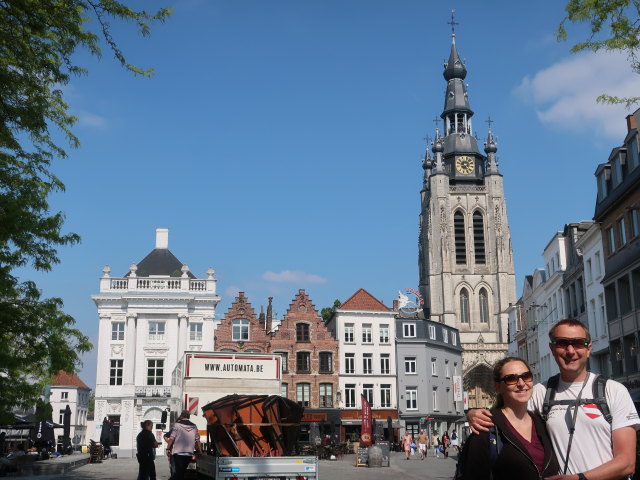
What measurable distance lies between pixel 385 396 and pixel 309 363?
6.94 meters

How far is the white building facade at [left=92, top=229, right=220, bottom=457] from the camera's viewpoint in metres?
51.4

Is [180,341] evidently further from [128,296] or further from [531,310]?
[531,310]

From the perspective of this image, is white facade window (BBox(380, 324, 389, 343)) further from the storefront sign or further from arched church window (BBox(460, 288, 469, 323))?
the storefront sign

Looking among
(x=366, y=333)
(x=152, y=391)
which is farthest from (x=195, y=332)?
(x=366, y=333)

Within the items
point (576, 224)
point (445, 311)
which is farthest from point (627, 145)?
point (445, 311)

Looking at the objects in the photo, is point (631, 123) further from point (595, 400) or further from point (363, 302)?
point (363, 302)

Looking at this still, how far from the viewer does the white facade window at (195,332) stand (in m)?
54.0

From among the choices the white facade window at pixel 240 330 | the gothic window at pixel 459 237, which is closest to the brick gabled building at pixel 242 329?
the white facade window at pixel 240 330

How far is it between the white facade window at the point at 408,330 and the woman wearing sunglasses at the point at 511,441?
2292 inches

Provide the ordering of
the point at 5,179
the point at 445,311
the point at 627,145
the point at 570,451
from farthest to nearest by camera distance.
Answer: the point at 445,311, the point at 627,145, the point at 5,179, the point at 570,451

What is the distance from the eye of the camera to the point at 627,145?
3058 cm

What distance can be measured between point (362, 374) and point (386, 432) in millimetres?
5261

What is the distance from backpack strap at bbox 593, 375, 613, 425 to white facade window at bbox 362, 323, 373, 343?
55.8 meters

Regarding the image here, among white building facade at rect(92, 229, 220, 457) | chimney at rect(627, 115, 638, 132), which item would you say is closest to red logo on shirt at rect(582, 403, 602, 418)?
chimney at rect(627, 115, 638, 132)
